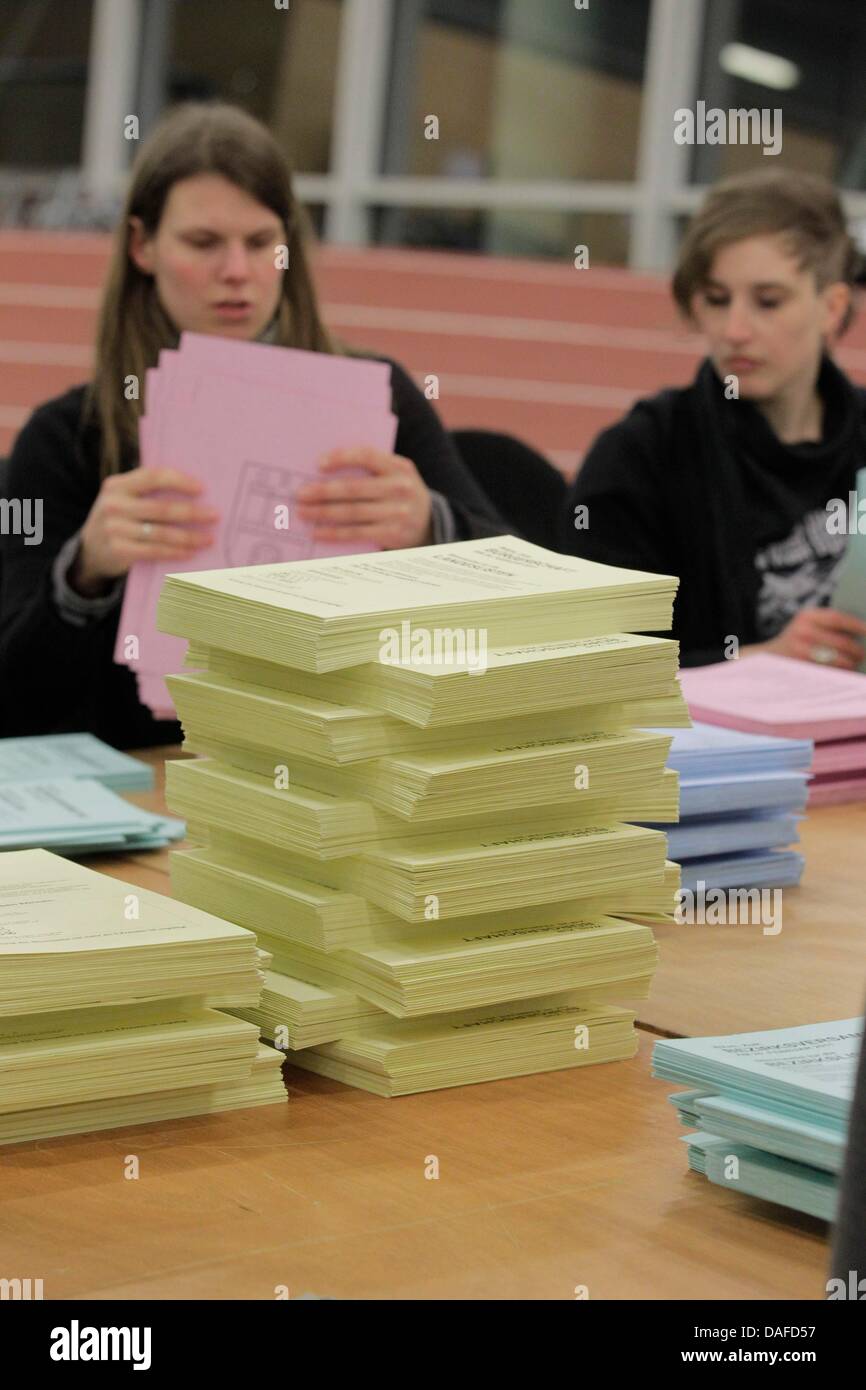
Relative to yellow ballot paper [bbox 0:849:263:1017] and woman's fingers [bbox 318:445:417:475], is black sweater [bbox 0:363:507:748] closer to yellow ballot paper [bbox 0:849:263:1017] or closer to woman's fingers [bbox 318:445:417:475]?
woman's fingers [bbox 318:445:417:475]

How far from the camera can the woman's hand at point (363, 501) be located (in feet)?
6.47

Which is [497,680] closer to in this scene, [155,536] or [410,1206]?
[410,1206]

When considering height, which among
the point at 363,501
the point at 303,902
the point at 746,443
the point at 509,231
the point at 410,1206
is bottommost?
the point at 410,1206

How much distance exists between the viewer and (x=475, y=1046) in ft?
3.50

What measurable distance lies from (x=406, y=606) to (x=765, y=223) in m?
1.75

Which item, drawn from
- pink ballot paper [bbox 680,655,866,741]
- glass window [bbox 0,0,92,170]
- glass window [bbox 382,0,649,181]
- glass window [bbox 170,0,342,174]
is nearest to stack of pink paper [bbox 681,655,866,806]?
pink ballot paper [bbox 680,655,866,741]

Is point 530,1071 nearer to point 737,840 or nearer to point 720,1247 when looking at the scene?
point 720,1247

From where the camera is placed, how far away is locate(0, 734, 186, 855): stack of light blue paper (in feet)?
4.78

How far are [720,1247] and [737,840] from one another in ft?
2.16

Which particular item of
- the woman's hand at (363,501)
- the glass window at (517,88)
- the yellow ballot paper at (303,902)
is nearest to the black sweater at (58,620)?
the woman's hand at (363,501)

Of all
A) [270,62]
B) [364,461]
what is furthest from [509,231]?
[364,461]

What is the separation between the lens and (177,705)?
45.5 inches

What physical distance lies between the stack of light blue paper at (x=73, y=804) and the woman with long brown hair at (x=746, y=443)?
110 cm

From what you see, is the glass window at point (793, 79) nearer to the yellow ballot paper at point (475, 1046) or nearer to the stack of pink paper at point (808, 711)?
the stack of pink paper at point (808, 711)
